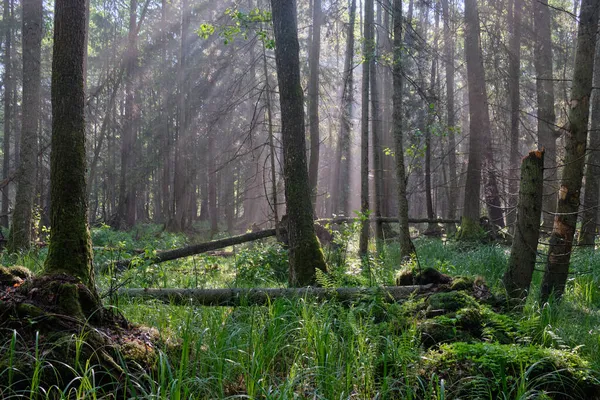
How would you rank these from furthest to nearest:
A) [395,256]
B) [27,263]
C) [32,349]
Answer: [395,256]
[27,263]
[32,349]

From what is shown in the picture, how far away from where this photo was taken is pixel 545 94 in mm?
14297

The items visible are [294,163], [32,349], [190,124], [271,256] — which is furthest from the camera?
[190,124]

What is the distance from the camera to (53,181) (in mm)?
3883

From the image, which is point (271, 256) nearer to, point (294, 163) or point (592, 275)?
point (294, 163)

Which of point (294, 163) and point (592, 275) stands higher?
point (294, 163)

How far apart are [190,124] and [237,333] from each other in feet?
78.3

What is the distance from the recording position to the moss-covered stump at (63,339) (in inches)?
115

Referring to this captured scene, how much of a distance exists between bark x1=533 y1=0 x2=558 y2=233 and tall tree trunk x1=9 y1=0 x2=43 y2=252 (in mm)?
14199

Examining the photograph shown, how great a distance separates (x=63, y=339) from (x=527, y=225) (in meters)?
5.09

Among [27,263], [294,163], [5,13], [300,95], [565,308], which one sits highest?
[5,13]

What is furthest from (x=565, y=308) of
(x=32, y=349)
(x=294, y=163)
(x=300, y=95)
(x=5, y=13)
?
(x=5, y=13)

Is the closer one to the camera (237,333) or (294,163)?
(237,333)

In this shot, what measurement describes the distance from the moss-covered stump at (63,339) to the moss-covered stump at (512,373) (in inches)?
93.6

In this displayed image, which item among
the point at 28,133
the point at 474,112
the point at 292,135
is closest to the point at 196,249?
the point at 292,135
